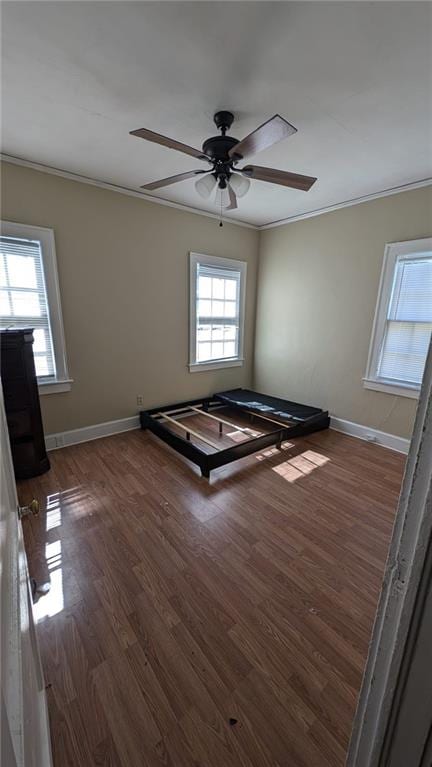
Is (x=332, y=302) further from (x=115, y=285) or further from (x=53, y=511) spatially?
(x=53, y=511)

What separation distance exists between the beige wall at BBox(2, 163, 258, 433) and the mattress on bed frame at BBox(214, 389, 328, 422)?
0.63 m

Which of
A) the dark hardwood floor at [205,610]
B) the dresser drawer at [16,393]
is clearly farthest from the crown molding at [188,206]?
the dark hardwood floor at [205,610]

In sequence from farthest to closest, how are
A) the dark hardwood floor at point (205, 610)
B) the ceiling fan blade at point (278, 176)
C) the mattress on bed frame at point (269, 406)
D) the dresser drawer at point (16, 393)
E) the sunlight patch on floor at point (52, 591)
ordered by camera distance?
1. the mattress on bed frame at point (269, 406)
2. the dresser drawer at point (16, 393)
3. the ceiling fan blade at point (278, 176)
4. the sunlight patch on floor at point (52, 591)
5. the dark hardwood floor at point (205, 610)

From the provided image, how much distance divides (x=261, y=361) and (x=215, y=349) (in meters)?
0.81

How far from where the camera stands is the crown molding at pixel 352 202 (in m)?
2.72

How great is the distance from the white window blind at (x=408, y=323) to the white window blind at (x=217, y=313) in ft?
6.61

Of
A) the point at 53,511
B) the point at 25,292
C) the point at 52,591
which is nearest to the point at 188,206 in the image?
the point at 25,292

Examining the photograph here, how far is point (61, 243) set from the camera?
277 cm

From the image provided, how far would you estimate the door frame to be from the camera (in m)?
0.41

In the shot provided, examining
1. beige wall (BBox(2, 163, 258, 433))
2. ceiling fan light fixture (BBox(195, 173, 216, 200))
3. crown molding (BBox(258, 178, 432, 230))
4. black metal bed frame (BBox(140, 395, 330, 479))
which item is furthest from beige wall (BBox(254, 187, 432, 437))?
ceiling fan light fixture (BBox(195, 173, 216, 200))

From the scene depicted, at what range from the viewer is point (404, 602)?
0.44 meters

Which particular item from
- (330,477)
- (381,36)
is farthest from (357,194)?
(330,477)

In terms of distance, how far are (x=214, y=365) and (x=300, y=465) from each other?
1941 mm

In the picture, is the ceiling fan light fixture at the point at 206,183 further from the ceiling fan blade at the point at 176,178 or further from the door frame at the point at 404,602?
the door frame at the point at 404,602
